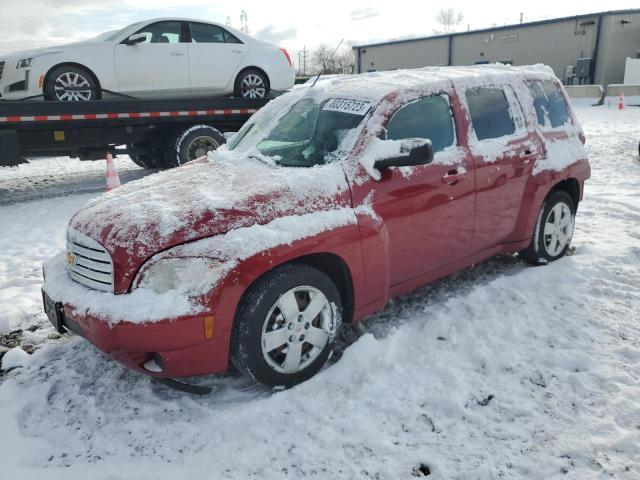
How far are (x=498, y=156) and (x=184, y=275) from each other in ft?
8.49

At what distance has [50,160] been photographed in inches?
478

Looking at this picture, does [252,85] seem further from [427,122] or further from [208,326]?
[208,326]

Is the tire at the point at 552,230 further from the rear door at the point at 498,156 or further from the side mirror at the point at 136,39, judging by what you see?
the side mirror at the point at 136,39

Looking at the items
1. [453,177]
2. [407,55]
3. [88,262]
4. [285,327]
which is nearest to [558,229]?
[453,177]

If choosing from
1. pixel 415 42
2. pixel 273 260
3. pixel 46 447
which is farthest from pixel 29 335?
pixel 415 42

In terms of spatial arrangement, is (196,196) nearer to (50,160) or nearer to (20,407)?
(20,407)

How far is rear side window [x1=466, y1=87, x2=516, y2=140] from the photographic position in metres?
4.02

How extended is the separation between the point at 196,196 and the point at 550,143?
123 inches

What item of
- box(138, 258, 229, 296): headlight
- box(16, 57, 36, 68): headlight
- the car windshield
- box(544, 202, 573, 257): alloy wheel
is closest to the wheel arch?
box(16, 57, 36, 68): headlight

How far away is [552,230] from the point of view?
4.75 metres

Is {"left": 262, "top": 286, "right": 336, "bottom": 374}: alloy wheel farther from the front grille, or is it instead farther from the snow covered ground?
the front grille

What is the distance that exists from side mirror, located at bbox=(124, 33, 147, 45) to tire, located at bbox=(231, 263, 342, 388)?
689 cm

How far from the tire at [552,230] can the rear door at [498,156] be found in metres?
0.40

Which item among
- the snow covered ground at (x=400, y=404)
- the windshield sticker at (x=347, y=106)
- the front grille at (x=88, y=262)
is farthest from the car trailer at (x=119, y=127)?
the windshield sticker at (x=347, y=106)
